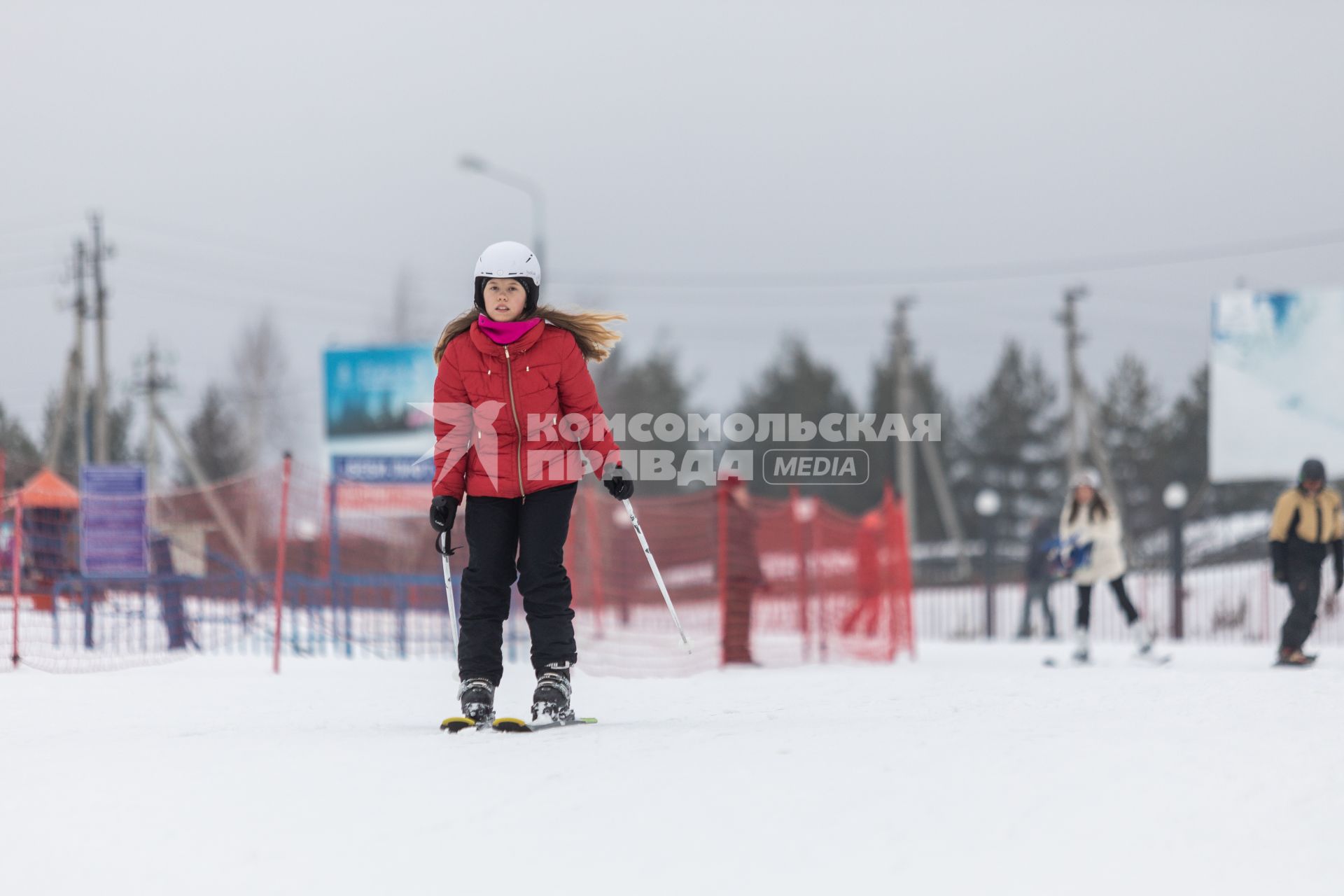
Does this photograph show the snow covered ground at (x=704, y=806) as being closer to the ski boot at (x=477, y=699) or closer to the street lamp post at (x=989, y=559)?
the ski boot at (x=477, y=699)

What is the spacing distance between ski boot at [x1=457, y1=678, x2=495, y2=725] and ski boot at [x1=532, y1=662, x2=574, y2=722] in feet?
0.53

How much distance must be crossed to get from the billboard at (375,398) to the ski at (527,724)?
19201 mm

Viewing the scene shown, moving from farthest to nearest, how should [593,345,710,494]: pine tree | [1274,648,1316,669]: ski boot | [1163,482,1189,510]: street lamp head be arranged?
1. [593,345,710,494]: pine tree
2. [1163,482,1189,510]: street lamp head
3. [1274,648,1316,669]: ski boot

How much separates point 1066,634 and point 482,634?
1965cm

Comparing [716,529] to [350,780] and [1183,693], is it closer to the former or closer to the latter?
[1183,693]

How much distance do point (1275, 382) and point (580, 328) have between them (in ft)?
66.1

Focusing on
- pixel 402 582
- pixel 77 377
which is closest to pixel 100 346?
pixel 77 377

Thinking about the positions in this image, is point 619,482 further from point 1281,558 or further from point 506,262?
point 1281,558

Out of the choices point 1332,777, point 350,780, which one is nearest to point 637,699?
point 350,780

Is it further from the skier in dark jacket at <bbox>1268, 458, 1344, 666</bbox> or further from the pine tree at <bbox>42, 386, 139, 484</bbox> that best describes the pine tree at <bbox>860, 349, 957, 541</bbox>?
the skier in dark jacket at <bbox>1268, 458, 1344, 666</bbox>

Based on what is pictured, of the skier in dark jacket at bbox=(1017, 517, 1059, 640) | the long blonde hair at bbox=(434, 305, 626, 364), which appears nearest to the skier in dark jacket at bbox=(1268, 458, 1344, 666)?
the long blonde hair at bbox=(434, 305, 626, 364)

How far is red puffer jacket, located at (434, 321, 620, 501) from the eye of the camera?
495cm

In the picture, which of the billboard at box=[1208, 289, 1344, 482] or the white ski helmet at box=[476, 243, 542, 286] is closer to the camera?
the white ski helmet at box=[476, 243, 542, 286]

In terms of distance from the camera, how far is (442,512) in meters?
4.97
